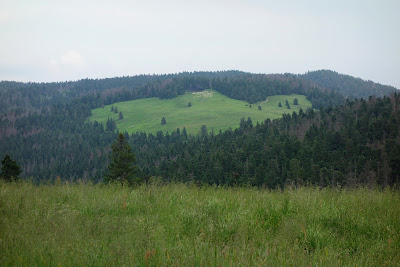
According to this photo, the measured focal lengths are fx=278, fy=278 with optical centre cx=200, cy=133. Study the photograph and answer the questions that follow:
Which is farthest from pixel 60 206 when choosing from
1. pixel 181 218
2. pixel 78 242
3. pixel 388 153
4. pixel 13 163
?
pixel 388 153

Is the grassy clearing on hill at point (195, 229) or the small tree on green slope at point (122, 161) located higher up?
the grassy clearing on hill at point (195, 229)

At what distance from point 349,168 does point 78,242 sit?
92.9 metres

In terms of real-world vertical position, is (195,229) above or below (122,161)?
above

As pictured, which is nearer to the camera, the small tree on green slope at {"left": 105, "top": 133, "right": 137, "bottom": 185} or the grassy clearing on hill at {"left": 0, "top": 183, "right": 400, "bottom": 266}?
the grassy clearing on hill at {"left": 0, "top": 183, "right": 400, "bottom": 266}

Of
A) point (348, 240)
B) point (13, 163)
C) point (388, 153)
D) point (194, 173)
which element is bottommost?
point (194, 173)

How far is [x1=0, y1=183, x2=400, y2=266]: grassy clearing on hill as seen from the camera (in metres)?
4.59

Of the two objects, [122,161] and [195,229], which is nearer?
[195,229]

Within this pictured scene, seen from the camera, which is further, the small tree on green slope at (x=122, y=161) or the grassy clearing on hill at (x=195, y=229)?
the small tree on green slope at (x=122, y=161)

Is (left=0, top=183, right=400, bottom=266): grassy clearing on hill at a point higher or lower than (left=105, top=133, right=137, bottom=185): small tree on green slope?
higher

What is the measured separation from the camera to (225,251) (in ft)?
15.9

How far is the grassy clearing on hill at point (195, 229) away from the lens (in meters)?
4.59

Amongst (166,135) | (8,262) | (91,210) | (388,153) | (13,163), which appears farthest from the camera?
(166,135)

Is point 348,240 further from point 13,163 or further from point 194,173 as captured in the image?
point 194,173

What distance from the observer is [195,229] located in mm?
5895
